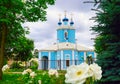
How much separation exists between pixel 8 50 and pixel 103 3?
23805 mm

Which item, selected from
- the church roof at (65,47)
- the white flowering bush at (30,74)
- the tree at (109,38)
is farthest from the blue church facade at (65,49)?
the tree at (109,38)

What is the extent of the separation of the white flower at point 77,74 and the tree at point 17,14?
19956mm

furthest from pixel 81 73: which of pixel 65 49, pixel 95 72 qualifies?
pixel 65 49

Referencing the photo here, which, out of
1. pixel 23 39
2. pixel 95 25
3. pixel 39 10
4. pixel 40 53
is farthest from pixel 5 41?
pixel 40 53

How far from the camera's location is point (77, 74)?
3.10 m

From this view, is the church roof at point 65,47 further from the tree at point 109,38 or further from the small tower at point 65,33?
the tree at point 109,38

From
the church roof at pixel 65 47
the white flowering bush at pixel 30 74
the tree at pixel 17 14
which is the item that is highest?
the church roof at pixel 65 47

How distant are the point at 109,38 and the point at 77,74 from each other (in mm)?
3825

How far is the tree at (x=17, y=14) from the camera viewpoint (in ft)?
77.2

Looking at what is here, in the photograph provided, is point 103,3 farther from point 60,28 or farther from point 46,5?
point 60,28

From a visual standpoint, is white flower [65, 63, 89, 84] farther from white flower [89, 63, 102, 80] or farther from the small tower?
the small tower

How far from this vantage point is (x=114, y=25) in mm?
6832

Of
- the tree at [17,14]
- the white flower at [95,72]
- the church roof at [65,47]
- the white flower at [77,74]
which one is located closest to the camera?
the white flower at [77,74]

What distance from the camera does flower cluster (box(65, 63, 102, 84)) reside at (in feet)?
9.87
